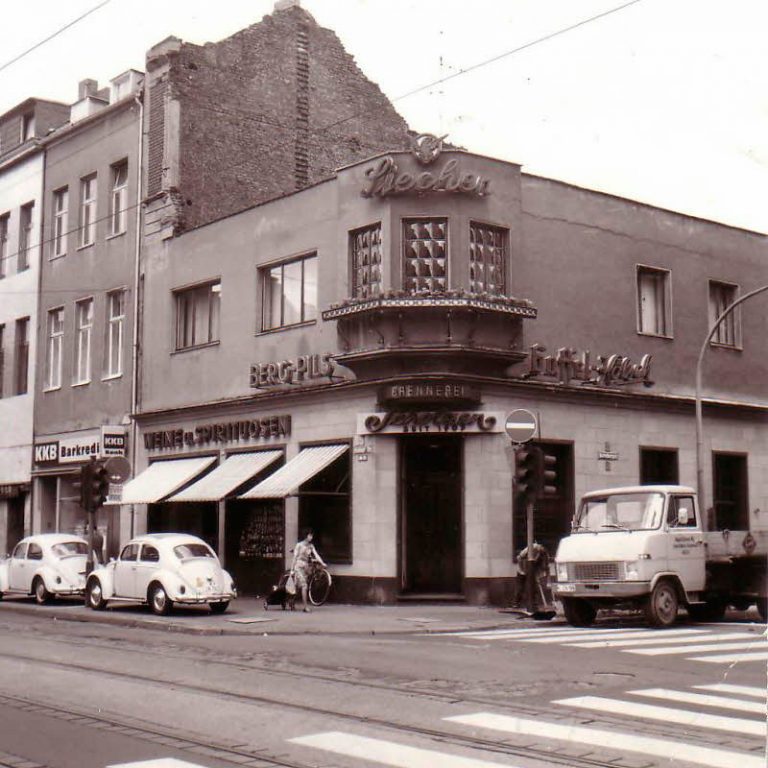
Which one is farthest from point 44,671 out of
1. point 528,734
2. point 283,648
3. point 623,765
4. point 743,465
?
point 743,465

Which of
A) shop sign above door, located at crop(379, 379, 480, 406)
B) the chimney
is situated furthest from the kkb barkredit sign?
the chimney

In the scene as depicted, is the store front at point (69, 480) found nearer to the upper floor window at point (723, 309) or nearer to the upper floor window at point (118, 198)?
the upper floor window at point (118, 198)

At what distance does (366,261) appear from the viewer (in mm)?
23734

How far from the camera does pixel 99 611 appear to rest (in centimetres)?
2217

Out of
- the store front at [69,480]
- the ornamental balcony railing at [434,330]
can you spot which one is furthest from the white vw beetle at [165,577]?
the store front at [69,480]

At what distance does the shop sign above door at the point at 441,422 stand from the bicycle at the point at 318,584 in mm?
3039

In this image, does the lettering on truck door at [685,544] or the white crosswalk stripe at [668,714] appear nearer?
the white crosswalk stripe at [668,714]

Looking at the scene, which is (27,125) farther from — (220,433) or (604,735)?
(604,735)

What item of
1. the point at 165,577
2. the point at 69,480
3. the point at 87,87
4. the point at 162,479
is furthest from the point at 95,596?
the point at 87,87

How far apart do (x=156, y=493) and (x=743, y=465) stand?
14.4 metres

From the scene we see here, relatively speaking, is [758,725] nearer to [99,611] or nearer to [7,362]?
[99,611]

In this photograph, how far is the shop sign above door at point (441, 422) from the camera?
2252cm

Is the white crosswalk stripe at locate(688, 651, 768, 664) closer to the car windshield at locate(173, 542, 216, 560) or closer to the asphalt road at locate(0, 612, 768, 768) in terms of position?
the asphalt road at locate(0, 612, 768, 768)

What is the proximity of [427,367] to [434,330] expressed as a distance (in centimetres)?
74
